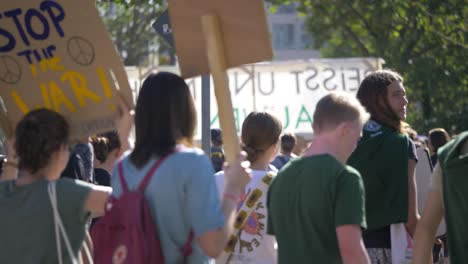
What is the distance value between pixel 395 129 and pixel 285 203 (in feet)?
4.56

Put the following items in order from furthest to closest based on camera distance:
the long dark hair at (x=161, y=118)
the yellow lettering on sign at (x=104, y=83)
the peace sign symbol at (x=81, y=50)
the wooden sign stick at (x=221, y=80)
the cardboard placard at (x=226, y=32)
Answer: the peace sign symbol at (x=81, y=50), the yellow lettering on sign at (x=104, y=83), the cardboard placard at (x=226, y=32), the wooden sign stick at (x=221, y=80), the long dark hair at (x=161, y=118)

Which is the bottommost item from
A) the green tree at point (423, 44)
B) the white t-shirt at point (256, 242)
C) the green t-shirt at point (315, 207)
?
the green tree at point (423, 44)

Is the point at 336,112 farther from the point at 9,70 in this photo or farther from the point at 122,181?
the point at 9,70

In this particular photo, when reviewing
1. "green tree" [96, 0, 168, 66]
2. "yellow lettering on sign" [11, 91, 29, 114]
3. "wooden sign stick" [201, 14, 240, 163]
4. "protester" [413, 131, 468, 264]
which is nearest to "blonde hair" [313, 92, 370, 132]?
"protester" [413, 131, 468, 264]

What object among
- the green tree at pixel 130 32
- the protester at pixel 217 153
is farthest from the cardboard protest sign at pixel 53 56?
the green tree at pixel 130 32

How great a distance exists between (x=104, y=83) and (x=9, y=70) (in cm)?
51

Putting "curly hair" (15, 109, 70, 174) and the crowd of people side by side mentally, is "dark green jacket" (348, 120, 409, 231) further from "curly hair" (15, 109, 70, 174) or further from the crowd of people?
"curly hair" (15, 109, 70, 174)

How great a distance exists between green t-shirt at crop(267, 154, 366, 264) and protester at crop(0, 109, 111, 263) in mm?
858

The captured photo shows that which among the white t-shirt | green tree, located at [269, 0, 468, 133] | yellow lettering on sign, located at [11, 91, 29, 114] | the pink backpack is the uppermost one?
yellow lettering on sign, located at [11, 91, 29, 114]

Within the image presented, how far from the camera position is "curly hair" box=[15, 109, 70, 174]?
14.6 ft

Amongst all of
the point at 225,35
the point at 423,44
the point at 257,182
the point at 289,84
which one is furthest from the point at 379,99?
the point at 423,44

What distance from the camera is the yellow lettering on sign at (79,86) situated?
4863 millimetres

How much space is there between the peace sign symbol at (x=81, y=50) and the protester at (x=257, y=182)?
51.3 inches

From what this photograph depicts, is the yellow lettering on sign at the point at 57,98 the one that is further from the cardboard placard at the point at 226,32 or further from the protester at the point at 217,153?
Result: the protester at the point at 217,153
